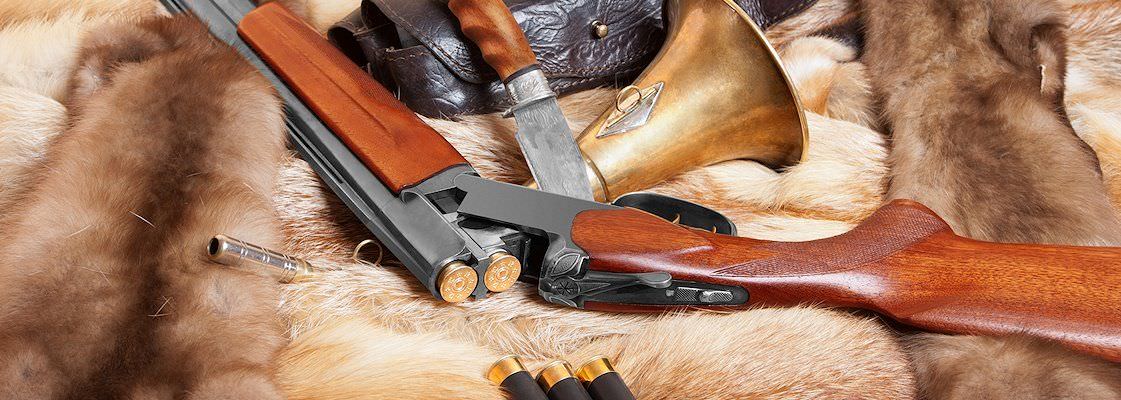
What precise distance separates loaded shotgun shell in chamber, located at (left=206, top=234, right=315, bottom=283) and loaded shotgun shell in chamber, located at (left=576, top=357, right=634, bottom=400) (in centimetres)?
38

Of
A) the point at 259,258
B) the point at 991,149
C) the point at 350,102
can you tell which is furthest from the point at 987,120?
the point at 259,258

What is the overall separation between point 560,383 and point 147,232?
0.50 meters

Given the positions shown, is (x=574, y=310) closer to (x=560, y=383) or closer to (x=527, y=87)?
(x=560, y=383)

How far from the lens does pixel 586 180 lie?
1.16m

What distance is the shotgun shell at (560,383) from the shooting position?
91 cm

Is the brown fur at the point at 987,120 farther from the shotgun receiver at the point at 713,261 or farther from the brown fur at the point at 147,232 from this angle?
the brown fur at the point at 147,232

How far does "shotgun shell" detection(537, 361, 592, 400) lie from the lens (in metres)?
0.91

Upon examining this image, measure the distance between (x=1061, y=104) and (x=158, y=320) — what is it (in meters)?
1.37

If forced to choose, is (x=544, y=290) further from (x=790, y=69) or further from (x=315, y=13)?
(x=315, y=13)

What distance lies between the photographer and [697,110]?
1274 mm

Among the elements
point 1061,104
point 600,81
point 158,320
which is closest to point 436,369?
point 158,320

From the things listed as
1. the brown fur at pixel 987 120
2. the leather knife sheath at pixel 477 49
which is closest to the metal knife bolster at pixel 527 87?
the leather knife sheath at pixel 477 49

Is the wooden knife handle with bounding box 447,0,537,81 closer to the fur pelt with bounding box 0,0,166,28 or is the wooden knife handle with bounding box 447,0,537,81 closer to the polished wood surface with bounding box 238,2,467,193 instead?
the polished wood surface with bounding box 238,2,467,193

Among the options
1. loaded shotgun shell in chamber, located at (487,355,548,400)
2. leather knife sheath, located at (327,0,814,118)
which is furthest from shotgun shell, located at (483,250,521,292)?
leather knife sheath, located at (327,0,814,118)
